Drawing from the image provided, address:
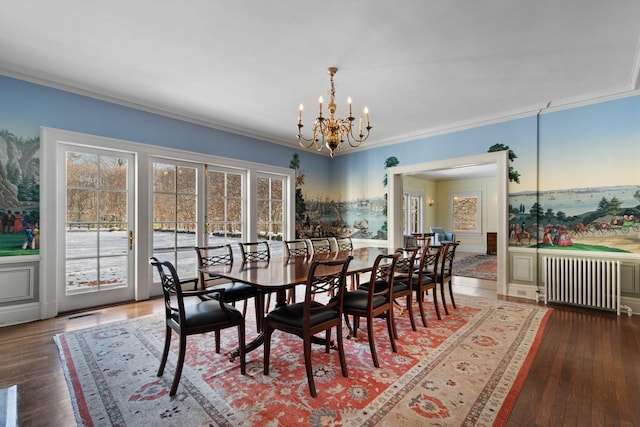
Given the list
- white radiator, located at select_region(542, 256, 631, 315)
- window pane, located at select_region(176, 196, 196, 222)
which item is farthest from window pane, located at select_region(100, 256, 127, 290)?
white radiator, located at select_region(542, 256, 631, 315)

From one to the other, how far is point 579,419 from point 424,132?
15.5 feet

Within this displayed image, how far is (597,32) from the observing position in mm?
2711

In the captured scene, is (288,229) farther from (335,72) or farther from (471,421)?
(471,421)

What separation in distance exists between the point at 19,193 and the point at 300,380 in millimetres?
3744

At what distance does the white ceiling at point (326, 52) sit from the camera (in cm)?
242

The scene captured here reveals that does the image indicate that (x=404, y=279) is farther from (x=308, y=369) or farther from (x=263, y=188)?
(x=263, y=188)

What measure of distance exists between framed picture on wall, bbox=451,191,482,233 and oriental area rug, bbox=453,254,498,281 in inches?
89.3

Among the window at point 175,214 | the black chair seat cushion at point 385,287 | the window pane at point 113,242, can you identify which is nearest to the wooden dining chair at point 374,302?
the black chair seat cushion at point 385,287

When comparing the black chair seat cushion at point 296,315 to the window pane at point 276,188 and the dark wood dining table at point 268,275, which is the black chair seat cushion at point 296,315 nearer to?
the dark wood dining table at point 268,275

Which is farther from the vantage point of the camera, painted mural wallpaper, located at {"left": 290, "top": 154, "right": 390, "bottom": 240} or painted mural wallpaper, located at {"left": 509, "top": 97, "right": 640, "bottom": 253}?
painted mural wallpaper, located at {"left": 290, "top": 154, "right": 390, "bottom": 240}

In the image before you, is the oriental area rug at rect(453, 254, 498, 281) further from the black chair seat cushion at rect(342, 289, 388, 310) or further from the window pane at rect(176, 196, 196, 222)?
the window pane at rect(176, 196, 196, 222)

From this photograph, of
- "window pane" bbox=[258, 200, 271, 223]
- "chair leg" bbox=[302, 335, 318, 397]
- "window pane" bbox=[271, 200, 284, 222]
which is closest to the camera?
"chair leg" bbox=[302, 335, 318, 397]

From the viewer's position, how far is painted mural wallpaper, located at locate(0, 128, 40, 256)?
339 centimetres

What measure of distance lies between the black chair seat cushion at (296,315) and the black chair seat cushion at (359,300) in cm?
28
